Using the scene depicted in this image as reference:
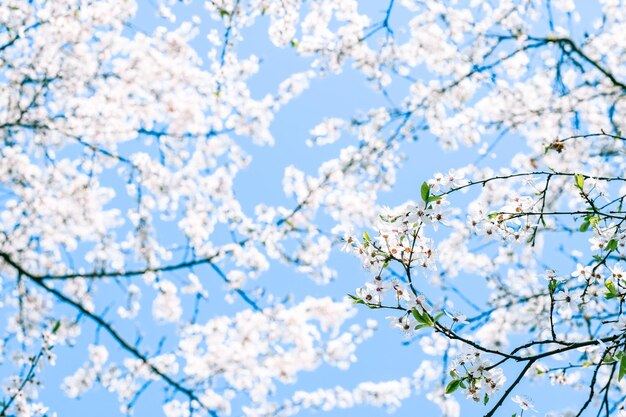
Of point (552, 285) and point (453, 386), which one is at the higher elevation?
point (552, 285)

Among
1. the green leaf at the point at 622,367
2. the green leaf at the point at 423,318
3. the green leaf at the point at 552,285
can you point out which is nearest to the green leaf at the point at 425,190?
A: the green leaf at the point at 423,318

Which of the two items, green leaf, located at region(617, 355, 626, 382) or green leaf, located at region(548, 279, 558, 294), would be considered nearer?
green leaf, located at region(617, 355, 626, 382)

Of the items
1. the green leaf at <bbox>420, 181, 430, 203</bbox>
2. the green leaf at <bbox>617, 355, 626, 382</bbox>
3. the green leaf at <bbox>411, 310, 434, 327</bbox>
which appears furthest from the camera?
the green leaf at <bbox>420, 181, 430, 203</bbox>

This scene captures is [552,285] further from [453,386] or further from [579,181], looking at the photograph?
[453,386]

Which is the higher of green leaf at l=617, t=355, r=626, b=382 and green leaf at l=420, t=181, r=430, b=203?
green leaf at l=420, t=181, r=430, b=203

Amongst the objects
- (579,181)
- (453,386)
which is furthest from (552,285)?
(453,386)

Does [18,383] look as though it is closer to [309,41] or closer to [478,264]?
[309,41]

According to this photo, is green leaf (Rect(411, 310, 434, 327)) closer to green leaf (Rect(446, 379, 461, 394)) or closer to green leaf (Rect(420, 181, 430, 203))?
green leaf (Rect(446, 379, 461, 394))

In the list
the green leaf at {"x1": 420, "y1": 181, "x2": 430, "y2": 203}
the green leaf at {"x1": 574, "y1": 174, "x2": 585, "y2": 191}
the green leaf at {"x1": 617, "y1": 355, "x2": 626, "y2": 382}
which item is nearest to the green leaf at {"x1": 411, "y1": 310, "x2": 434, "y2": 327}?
the green leaf at {"x1": 420, "y1": 181, "x2": 430, "y2": 203}

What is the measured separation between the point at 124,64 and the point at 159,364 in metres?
4.14

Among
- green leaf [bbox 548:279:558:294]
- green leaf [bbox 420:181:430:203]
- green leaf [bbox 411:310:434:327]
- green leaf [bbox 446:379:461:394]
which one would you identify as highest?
green leaf [bbox 420:181:430:203]

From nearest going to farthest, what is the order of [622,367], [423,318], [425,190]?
[622,367], [423,318], [425,190]

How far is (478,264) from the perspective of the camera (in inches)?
312

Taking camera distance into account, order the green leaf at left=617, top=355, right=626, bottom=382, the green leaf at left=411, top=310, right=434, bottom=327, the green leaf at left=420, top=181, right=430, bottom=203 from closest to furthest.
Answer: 1. the green leaf at left=617, top=355, right=626, bottom=382
2. the green leaf at left=411, top=310, right=434, bottom=327
3. the green leaf at left=420, top=181, right=430, bottom=203
